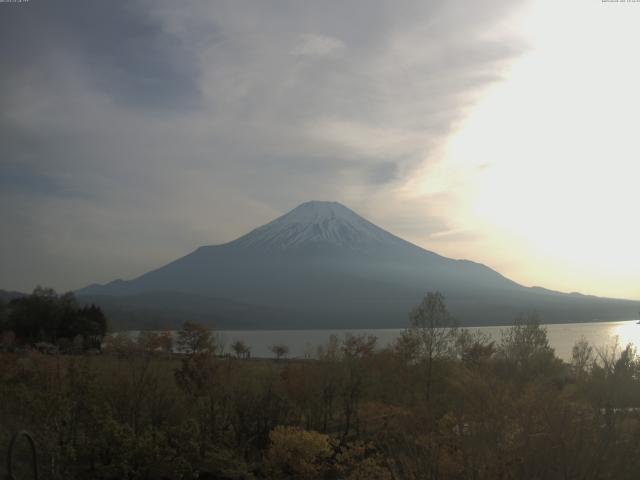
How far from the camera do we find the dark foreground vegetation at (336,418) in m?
6.07

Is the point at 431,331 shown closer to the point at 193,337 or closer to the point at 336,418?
the point at 336,418

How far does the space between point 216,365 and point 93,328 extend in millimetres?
30400

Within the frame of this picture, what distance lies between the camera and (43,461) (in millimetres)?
8227

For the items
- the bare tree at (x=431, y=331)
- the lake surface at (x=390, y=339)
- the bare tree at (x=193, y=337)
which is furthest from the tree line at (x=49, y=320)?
the bare tree at (x=431, y=331)

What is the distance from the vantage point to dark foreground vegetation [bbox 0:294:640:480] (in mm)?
6066

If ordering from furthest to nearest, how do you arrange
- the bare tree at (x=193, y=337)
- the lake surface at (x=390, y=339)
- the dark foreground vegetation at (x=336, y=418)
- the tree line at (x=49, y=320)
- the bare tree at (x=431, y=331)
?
1. the tree line at (x=49, y=320)
2. the lake surface at (x=390, y=339)
3. the bare tree at (x=193, y=337)
4. the bare tree at (x=431, y=331)
5. the dark foreground vegetation at (x=336, y=418)

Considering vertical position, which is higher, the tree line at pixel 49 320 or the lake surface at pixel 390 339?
the tree line at pixel 49 320

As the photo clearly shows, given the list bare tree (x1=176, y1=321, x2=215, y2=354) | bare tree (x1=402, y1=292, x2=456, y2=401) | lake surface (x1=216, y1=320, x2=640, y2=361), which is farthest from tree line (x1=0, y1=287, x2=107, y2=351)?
bare tree (x1=402, y1=292, x2=456, y2=401)

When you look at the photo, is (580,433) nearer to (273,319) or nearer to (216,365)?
(216,365)

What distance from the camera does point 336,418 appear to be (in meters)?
15.9

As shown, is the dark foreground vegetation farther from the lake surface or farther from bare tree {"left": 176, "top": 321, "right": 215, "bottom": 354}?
bare tree {"left": 176, "top": 321, "right": 215, "bottom": 354}

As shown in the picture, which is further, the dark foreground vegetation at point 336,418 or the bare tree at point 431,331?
the bare tree at point 431,331

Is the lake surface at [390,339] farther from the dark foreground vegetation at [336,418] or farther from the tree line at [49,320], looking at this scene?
the tree line at [49,320]

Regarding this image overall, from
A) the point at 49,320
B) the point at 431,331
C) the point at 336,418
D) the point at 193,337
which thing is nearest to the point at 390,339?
the point at 49,320
